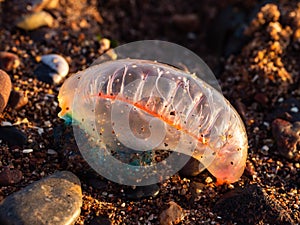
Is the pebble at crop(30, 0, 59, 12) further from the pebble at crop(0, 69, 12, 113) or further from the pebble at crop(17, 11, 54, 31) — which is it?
the pebble at crop(0, 69, 12, 113)

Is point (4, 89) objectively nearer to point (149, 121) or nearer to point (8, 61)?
point (8, 61)

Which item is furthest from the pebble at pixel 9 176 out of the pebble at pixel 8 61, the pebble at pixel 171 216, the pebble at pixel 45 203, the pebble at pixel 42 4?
the pebble at pixel 42 4

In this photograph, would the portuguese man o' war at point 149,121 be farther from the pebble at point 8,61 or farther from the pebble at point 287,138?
the pebble at point 8,61

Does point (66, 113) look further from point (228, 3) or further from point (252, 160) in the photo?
point (228, 3)

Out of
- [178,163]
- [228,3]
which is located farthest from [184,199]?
[228,3]

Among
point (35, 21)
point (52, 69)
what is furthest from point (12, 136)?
point (35, 21)

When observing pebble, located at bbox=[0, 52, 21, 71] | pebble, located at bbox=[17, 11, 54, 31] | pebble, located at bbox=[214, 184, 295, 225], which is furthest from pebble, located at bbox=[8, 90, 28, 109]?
pebble, located at bbox=[214, 184, 295, 225]
